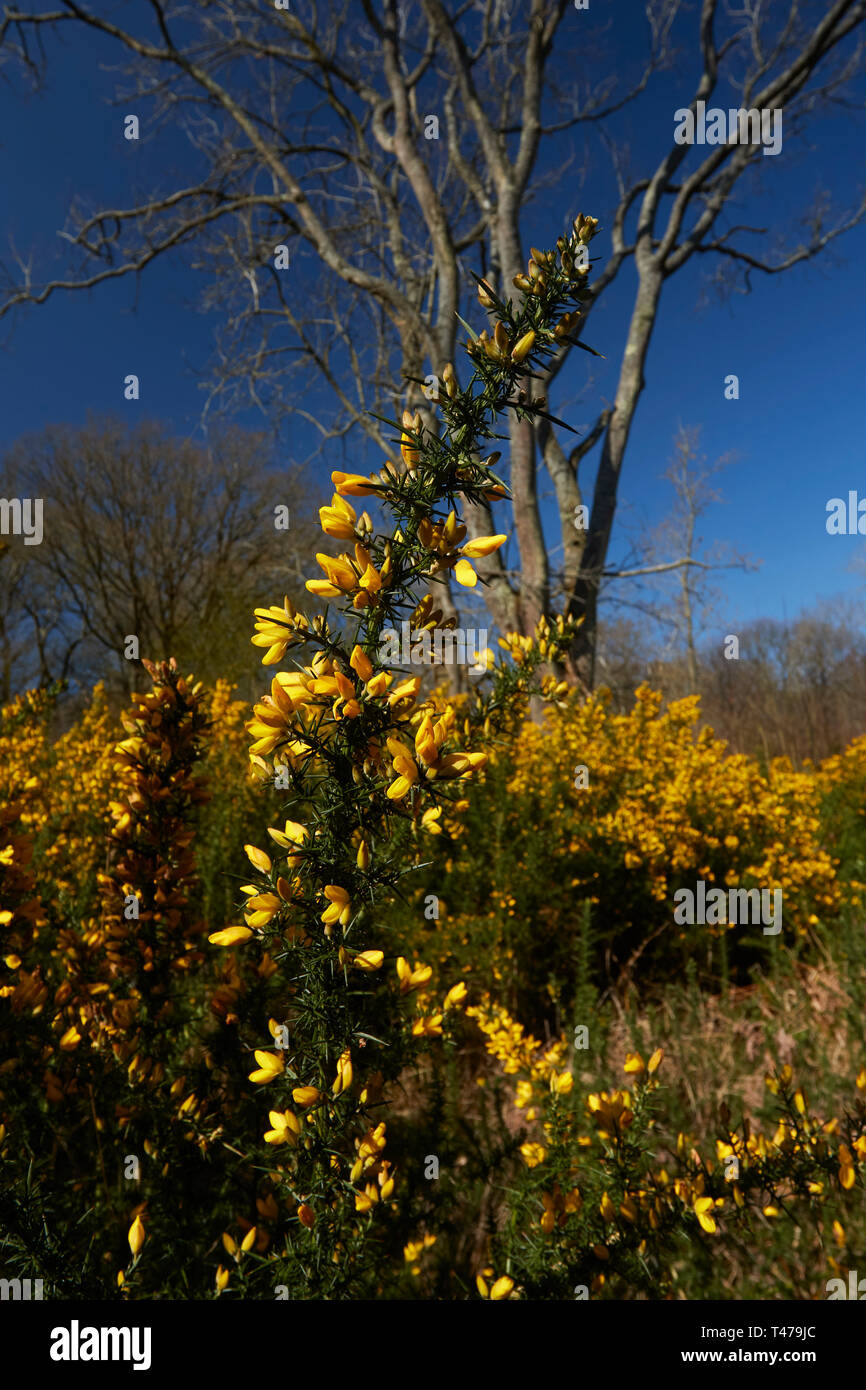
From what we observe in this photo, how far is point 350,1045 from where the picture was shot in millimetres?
930

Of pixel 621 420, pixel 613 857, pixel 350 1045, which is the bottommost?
pixel 350 1045

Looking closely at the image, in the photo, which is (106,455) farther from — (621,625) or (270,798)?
(270,798)

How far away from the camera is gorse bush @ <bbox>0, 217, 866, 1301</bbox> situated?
2.79ft

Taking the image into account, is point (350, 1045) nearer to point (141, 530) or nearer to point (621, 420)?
→ point (621, 420)

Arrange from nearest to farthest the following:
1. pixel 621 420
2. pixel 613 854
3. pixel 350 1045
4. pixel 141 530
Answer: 1. pixel 350 1045
2. pixel 613 854
3. pixel 621 420
4. pixel 141 530

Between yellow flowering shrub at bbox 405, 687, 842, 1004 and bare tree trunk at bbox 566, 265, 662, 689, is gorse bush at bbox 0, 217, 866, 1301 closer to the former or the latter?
yellow flowering shrub at bbox 405, 687, 842, 1004

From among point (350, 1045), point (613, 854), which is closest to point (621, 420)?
point (613, 854)

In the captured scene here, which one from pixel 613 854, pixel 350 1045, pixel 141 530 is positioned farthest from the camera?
pixel 141 530

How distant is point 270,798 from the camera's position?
11.2 ft

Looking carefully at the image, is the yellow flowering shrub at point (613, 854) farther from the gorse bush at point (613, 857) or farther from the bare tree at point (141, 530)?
the bare tree at point (141, 530)

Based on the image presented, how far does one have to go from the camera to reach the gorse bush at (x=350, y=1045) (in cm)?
85

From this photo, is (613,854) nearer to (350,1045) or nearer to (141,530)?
(350,1045)

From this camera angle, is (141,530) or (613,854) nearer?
(613,854)

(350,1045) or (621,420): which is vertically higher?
(621,420)
